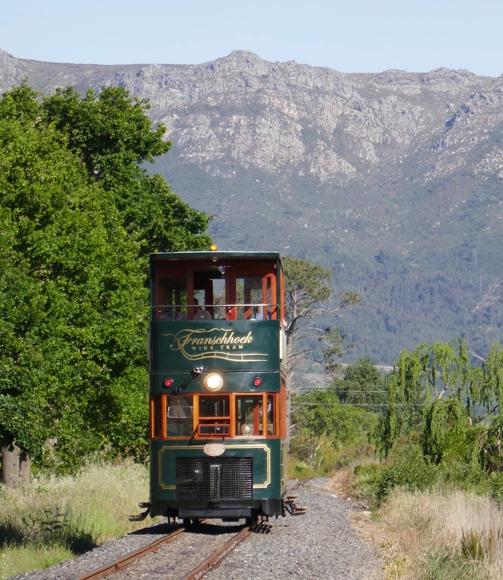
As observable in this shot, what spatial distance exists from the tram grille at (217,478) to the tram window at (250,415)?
52cm

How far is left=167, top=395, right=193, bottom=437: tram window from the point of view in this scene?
19828 mm

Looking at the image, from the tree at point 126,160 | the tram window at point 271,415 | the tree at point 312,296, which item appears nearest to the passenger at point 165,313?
the tram window at point 271,415

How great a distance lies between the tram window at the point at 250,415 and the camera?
19750 mm

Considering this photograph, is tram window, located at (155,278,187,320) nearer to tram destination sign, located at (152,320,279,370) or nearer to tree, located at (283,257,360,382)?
tram destination sign, located at (152,320,279,370)

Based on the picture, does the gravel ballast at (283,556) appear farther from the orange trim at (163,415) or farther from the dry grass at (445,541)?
the orange trim at (163,415)

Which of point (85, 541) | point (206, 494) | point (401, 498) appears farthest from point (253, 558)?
point (401, 498)

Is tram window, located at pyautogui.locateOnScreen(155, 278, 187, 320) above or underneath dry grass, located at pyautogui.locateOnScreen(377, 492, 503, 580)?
above

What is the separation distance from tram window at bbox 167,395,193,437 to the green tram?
0.02m

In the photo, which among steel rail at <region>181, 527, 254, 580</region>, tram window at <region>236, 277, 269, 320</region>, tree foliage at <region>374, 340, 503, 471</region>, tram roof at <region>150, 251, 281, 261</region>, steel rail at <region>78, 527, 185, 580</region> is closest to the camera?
steel rail at <region>78, 527, 185, 580</region>

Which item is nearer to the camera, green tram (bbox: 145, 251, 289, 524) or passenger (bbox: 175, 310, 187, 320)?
green tram (bbox: 145, 251, 289, 524)

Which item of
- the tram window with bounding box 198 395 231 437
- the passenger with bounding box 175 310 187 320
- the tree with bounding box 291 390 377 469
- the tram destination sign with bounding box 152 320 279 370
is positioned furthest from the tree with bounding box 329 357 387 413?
the tram destination sign with bounding box 152 320 279 370

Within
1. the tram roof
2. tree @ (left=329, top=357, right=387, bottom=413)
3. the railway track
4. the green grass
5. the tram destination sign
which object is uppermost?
the tram roof

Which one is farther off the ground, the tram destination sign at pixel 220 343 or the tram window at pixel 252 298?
the tram window at pixel 252 298

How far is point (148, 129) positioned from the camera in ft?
138
